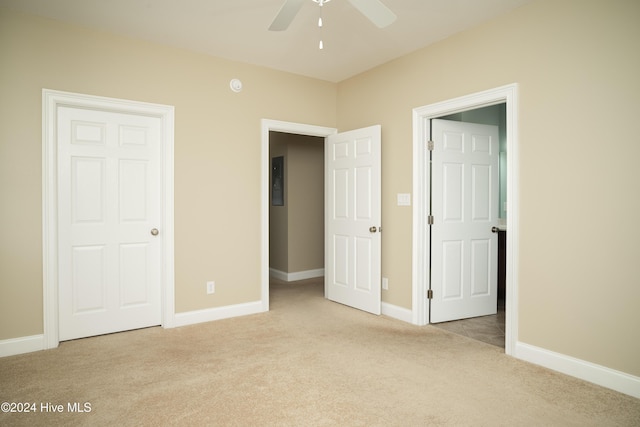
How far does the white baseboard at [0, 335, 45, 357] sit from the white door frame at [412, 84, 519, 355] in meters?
3.31

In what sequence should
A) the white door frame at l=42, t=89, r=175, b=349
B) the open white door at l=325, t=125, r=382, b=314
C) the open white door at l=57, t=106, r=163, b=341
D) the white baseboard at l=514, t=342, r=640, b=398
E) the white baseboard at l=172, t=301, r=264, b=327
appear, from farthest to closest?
the open white door at l=325, t=125, r=382, b=314
the white baseboard at l=172, t=301, r=264, b=327
the open white door at l=57, t=106, r=163, b=341
the white door frame at l=42, t=89, r=175, b=349
the white baseboard at l=514, t=342, r=640, b=398

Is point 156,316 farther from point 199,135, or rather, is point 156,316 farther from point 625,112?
point 625,112

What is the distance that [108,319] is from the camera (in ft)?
11.4

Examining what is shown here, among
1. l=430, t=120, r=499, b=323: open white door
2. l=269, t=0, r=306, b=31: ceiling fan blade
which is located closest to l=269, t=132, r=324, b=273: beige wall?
l=430, t=120, r=499, b=323: open white door

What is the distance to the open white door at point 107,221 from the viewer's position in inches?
130

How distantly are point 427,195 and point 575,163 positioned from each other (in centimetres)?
136

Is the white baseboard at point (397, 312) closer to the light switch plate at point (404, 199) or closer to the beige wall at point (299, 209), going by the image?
the light switch plate at point (404, 199)

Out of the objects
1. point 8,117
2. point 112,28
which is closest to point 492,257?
point 112,28

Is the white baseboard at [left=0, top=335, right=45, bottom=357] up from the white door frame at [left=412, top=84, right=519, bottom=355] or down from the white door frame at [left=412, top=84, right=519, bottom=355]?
down

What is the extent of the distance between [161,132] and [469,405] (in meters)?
3.44

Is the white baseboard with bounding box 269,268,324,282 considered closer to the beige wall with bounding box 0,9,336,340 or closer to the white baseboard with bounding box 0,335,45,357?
the beige wall with bounding box 0,9,336,340

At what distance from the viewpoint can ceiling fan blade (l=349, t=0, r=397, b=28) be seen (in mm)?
2119

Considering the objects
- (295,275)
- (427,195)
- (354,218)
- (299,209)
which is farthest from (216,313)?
(299,209)

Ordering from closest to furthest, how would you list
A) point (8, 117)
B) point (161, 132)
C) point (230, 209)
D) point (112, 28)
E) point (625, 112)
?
point (625, 112)
point (8, 117)
point (112, 28)
point (161, 132)
point (230, 209)
